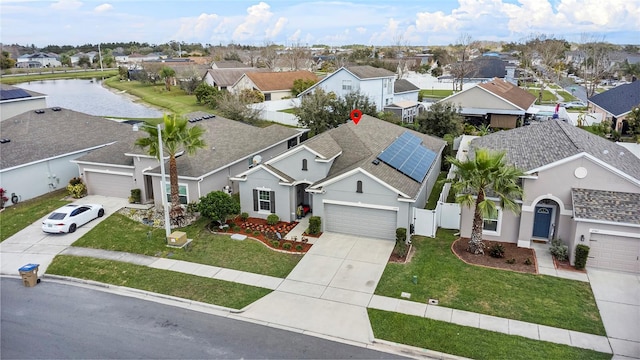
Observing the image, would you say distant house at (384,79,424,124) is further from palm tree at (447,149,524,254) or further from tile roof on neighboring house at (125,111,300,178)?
palm tree at (447,149,524,254)

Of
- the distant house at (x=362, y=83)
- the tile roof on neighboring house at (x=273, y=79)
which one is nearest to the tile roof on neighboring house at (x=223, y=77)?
the tile roof on neighboring house at (x=273, y=79)

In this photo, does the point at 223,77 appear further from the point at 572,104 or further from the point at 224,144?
the point at 572,104

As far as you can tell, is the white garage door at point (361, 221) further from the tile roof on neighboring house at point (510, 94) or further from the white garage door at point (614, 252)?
the tile roof on neighboring house at point (510, 94)

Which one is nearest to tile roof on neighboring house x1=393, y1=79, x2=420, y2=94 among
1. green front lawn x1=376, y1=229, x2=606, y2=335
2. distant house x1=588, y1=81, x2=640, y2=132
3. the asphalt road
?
distant house x1=588, y1=81, x2=640, y2=132

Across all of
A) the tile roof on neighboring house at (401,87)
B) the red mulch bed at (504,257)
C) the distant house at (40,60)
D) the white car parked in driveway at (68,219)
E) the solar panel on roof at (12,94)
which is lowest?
the red mulch bed at (504,257)

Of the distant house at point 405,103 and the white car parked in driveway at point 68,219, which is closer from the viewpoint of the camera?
the white car parked in driveway at point 68,219

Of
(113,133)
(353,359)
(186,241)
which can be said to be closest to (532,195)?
(353,359)
